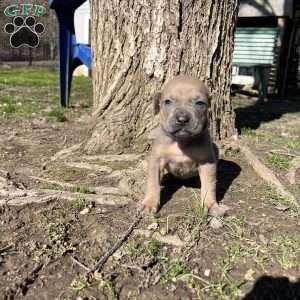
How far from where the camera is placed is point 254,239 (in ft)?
9.54

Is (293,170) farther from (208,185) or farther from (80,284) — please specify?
(80,284)

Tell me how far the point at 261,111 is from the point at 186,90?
553cm

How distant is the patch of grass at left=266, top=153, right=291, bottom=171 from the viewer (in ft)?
14.4

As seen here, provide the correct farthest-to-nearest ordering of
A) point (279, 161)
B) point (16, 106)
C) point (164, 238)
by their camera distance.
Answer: point (16, 106) → point (279, 161) → point (164, 238)

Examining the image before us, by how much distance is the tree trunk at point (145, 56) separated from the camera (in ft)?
13.7

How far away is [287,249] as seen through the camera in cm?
278

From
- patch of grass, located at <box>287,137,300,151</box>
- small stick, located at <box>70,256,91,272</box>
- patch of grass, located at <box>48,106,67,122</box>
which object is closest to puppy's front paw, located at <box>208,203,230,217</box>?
small stick, located at <box>70,256,91,272</box>

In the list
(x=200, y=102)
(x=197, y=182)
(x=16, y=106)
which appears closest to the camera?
(x=200, y=102)

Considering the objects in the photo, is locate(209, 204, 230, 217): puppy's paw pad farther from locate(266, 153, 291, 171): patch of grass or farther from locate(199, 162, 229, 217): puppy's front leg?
locate(266, 153, 291, 171): patch of grass

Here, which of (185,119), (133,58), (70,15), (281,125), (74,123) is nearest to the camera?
(185,119)

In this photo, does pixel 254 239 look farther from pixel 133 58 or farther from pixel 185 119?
pixel 133 58

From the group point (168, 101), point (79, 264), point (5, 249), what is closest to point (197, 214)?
point (168, 101)

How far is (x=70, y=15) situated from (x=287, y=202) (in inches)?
213

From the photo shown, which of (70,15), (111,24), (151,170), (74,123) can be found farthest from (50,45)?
(151,170)
